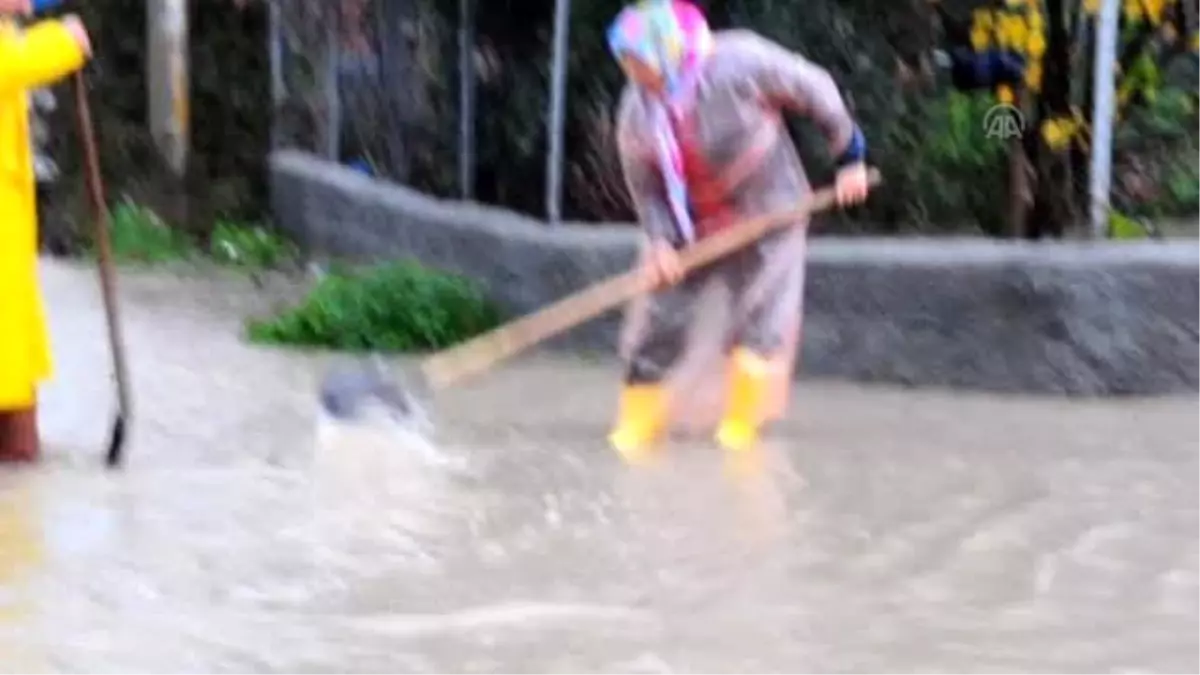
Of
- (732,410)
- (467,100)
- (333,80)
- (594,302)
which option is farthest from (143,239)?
(732,410)

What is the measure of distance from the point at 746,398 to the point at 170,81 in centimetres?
675

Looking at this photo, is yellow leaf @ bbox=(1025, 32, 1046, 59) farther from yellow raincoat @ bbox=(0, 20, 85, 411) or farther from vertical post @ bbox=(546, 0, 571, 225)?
yellow raincoat @ bbox=(0, 20, 85, 411)

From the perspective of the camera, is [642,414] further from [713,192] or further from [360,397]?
[360,397]

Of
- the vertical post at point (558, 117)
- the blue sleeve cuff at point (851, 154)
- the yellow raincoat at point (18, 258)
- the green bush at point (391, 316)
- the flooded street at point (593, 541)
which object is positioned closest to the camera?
the flooded street at point (593, 541)

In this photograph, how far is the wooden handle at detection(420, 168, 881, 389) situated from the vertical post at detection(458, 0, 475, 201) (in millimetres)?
2946

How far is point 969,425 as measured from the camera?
6715 millimetres

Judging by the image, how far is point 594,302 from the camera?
6535 millimetres

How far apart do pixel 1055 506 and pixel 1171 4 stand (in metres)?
3.29

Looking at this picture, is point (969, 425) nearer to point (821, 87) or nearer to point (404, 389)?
point (821, 87)

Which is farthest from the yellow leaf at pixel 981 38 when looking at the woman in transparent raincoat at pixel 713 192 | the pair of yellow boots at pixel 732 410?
the pair of yellow boots at pixel 732 410

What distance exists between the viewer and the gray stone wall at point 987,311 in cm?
708

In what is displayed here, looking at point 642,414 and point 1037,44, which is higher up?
point 1037,44

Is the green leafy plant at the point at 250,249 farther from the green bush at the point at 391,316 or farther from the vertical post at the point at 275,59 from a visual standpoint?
the green bush at the point at 391,316

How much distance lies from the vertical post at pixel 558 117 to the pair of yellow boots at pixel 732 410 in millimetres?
2002
